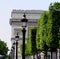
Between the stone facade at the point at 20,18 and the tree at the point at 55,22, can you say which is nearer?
the tree at the point at 55,22

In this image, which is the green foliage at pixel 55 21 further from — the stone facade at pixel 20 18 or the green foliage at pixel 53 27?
the stone facade at pixel 20 18

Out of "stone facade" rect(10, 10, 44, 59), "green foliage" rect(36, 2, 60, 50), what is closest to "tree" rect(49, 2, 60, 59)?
"green foliage" rect(36, 2, 60, 50)

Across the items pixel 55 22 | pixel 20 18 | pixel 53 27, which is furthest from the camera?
pixel 20 18

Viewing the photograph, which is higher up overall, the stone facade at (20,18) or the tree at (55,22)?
the tree at (55,22)

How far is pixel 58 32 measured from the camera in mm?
57625

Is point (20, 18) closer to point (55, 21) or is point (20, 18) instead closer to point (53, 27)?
point (53, 27)

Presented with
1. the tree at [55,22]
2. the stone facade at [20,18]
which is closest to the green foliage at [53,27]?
the tree at [55,22]

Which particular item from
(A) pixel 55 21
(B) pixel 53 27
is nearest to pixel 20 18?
(B) pixel 53 27

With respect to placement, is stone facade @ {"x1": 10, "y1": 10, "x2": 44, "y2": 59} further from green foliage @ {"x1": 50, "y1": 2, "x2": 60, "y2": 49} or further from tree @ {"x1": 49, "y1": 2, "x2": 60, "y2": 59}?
green foliage @ {"x1": 50, "y1": 2, "x2": 60, "y2": 49}

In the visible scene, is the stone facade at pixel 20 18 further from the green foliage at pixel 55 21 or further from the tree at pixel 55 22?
the green foliage at pixel 55 21

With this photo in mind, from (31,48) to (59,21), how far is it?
36.1 m

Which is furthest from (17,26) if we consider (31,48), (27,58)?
(31,48)

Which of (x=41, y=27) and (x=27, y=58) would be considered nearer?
(x=41, y=27)

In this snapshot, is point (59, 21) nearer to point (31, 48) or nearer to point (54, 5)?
point (54, 5)
